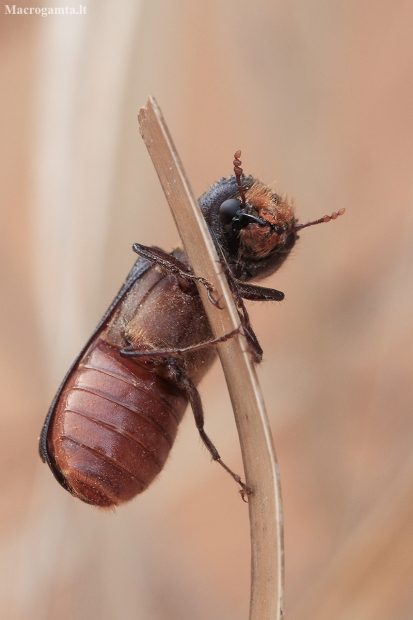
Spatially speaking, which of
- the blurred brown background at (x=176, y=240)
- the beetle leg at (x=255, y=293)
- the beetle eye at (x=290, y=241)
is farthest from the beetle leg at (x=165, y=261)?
the blurred brown background at (x=176, y=240)

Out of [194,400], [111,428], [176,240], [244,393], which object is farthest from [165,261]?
[176,240]

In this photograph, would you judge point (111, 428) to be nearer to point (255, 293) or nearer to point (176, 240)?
point (255, 293)

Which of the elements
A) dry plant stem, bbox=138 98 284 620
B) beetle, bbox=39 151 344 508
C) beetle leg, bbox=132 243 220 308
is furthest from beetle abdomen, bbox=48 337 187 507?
dry plant stem, bbox=138 98 284 620

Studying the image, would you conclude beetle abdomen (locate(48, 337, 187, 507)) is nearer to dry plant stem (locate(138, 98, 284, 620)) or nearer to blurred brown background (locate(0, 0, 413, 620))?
dry plant stem (locate(138, 98, 284, 620))

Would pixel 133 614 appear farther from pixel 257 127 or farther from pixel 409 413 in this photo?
pixel 257 127

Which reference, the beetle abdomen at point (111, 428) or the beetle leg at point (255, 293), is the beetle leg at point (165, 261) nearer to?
the beetle leg at point (255, 293)

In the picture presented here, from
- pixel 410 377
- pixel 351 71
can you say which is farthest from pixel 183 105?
pixel 410 377

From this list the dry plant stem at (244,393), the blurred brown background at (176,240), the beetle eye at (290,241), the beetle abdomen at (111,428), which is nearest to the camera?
the dry plant stem at (244,393)
